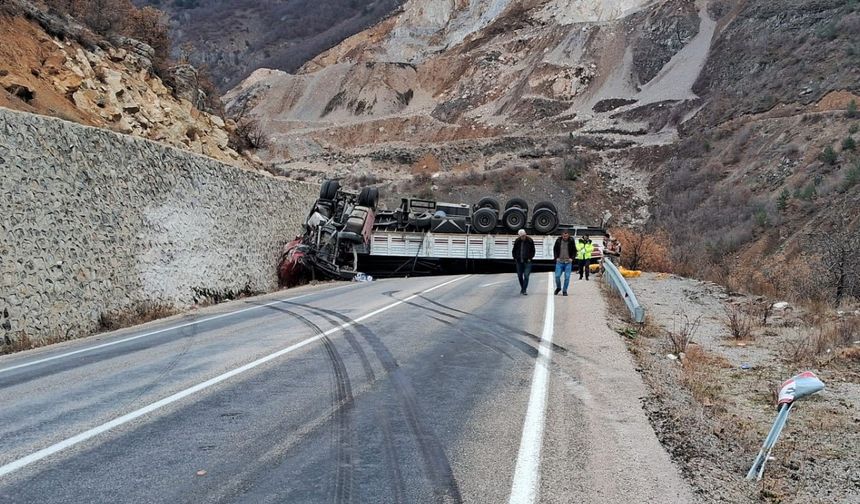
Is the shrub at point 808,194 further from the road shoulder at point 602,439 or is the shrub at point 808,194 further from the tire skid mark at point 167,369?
the tire skid mark at point 167,369

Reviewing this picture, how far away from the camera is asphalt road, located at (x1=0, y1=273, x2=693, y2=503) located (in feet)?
13.2

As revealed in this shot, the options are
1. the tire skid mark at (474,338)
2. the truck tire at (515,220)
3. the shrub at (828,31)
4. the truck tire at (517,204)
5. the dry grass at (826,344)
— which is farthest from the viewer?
the shrub at (828,31)

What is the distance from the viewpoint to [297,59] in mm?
125250

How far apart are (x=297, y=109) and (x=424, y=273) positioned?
6595 centimetres

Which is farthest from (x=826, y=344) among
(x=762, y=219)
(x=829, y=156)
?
(x=829, y=156)

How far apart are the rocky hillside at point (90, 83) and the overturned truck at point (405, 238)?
5.07 meters

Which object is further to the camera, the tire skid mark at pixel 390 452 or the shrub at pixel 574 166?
the shrub at pixel 574 166

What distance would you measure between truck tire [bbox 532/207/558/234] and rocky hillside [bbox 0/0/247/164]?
1215 centimetres

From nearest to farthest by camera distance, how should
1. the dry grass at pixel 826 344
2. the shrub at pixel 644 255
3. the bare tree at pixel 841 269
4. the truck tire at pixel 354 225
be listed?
the dry grass at pixel 826 344 < the bare tree at pixel 841 269 < the truck tire at pixel 354 225 < the shrub at pixel 644 255

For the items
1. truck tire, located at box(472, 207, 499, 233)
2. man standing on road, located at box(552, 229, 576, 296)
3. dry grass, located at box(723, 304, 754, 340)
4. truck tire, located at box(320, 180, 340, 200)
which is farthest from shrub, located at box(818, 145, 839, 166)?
truck tire, located at box(320, 180, 340, 200)

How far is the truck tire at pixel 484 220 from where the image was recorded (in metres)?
26.0

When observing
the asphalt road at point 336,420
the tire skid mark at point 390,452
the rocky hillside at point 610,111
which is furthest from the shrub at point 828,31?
the tire skid mark at point 390,452

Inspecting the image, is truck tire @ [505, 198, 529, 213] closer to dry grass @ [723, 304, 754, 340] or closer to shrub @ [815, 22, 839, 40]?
dry grass @ [723, 304, 754, 340]

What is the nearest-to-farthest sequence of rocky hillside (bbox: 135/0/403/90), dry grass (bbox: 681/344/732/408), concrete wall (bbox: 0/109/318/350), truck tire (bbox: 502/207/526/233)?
dry grass (bbox: 681/344/732/408) → concrete wall (bbox: 0/109/318/350) → truck tire (bbox: 502/207/526/233) → rocky hillside (bbox: 135/0/403/90)
